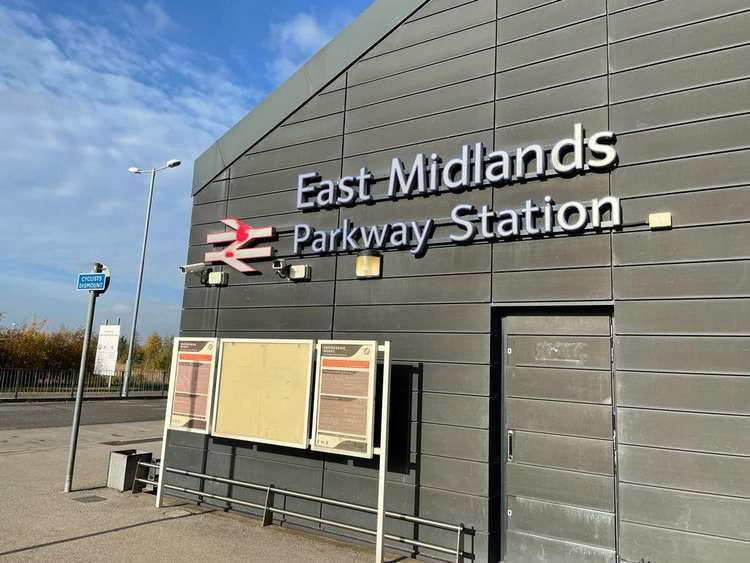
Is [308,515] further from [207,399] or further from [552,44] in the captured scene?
[552,44]

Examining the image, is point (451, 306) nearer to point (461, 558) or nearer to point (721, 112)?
point (461, 558)

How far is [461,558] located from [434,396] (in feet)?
5.24

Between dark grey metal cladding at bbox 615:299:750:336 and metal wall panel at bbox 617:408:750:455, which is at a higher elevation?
dark grey metal cladding at bbox 615:299:750:336

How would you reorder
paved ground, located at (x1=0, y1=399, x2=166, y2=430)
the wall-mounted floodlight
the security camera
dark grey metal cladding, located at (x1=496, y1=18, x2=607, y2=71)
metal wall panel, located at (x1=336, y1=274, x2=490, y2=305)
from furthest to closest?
1. paved ground, located at (x1=0, y1=399, x2=166, y2=430)
2. the security camera
3. the wall-mounted floodlight
4. metal wall panel, located at (x1=336, y1=274, x2=490, y2=305)
5. dark grey metal cladding, located at (x1=496, y1=18, x2=607, y2=71)

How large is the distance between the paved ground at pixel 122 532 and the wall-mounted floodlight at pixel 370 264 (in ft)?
10.0

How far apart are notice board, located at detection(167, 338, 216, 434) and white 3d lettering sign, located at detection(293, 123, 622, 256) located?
6.19ft

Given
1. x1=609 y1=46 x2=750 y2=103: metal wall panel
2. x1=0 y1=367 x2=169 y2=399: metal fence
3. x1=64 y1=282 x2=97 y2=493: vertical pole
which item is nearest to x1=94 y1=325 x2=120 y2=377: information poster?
x1=0 y1=367 x2=169 y2=399: metal fence

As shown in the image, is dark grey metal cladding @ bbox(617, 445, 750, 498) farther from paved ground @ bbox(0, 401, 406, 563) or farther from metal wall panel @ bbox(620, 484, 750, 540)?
paved ground @ bbox(0, 401, 406, 563)

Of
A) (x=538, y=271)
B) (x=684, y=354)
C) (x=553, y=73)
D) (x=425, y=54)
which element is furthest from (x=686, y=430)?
(x=425, y=54)

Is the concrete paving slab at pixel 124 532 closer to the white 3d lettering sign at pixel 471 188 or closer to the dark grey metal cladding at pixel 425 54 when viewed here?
the white 3d lettering sign at pixel 471 188

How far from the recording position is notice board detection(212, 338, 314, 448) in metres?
6.33

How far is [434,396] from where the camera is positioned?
5.92 metres

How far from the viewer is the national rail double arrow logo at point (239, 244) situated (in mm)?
7547

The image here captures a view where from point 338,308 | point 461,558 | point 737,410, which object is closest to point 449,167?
point 338,308
